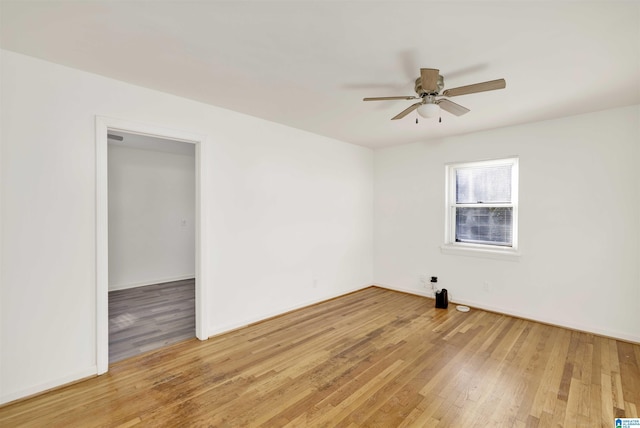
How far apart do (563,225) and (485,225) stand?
3.02 feet

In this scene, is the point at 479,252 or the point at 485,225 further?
the point at 485,225

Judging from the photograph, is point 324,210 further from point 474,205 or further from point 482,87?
point 482,87

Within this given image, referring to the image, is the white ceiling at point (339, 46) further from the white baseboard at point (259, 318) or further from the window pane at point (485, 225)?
the white baseboard at point (259, 318)

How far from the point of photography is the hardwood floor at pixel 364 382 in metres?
2.00

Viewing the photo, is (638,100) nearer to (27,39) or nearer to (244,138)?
(244,138)

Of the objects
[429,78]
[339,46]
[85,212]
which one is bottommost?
[85,212]

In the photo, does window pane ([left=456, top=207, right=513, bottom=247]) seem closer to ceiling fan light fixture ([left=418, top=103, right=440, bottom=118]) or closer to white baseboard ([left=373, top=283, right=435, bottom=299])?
white baseboard ([left=373, top=283, right=435, bottom=299])

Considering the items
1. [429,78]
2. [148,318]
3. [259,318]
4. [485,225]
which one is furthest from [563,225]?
[148,318]

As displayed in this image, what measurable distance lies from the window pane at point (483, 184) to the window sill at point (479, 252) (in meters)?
0.69

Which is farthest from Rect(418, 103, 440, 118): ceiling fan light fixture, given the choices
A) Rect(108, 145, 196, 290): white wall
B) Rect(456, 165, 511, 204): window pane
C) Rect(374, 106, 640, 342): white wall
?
Rect(108, 145, 196, 290): white wall

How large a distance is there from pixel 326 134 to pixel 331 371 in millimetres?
3157

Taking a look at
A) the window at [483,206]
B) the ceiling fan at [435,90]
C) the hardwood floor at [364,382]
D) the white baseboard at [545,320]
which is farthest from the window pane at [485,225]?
the ceiling fan at [435,90]

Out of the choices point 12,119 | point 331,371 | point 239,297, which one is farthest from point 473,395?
point 12,119

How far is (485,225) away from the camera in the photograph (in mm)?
4301
